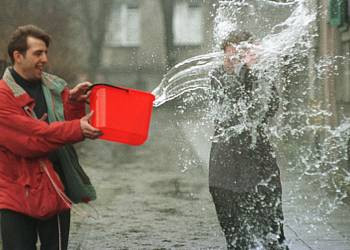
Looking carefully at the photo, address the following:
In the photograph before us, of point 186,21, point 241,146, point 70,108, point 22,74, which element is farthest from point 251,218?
point 22,74

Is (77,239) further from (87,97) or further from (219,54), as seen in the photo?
(87,97)

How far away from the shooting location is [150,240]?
5.44 metres

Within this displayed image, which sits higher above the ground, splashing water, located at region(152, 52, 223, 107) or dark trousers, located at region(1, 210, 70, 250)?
splashing water, located at region(152, 52, 223, 107)

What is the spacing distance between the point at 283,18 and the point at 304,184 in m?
Answer: 1.34

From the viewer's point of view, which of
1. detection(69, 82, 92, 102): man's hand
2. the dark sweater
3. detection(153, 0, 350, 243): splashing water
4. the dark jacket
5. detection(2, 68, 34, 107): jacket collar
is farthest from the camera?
detection(153, 0, 350, 243): splashing water

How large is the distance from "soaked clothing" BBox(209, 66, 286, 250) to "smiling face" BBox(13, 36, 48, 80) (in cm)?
152

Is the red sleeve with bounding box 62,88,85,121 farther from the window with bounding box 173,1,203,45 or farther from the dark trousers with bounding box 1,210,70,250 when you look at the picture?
the window with bounding box 173,1,203,45

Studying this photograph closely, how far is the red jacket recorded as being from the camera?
311 cm

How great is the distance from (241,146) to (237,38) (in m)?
0.74

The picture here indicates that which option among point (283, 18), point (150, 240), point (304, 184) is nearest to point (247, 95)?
point (283, 18)

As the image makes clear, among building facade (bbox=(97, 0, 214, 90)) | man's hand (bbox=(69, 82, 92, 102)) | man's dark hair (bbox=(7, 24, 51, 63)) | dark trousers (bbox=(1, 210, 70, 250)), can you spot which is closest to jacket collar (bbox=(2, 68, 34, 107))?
man's dark hair (bbox=(7, 24, 51, 63))

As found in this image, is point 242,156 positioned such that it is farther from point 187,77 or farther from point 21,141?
point 21,141

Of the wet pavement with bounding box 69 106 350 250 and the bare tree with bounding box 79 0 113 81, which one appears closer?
the wet pavement with bounding box 69 106 350 250

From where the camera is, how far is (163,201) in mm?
5844
